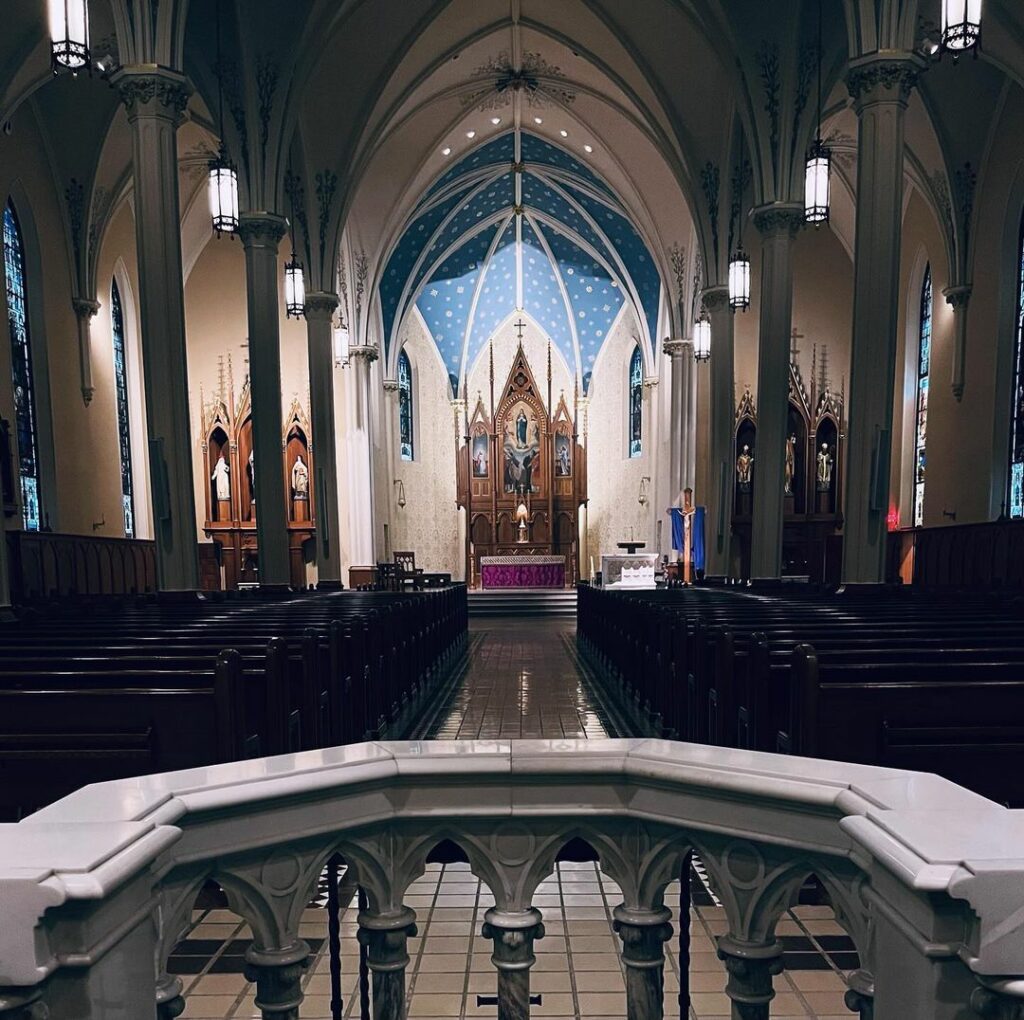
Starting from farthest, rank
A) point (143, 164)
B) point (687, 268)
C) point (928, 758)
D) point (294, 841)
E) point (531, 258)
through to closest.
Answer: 1. point (531, 258)
2. point (687, 268)
3. point (143, 164)
4. point (928, 758)
5. point (294, 841)

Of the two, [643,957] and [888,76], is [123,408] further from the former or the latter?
[643,957]

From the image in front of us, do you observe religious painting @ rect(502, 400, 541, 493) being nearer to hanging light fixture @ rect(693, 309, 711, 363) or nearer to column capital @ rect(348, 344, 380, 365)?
column capital @ rect(348, 344, 380, 365)

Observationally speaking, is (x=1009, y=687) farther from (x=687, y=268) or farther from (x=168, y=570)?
(x=687, y=268)

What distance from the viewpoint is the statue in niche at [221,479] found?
19578mm

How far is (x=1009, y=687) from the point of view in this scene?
11.0 ft

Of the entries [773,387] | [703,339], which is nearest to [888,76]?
[773,387]

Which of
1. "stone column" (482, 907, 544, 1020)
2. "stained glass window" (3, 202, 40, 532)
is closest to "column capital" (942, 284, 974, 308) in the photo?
"stone column" (482, 907, 544, 1020)

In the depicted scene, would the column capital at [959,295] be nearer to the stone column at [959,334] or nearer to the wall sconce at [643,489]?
the stone column at [959,334]

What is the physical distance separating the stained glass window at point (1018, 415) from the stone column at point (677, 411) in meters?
7.59

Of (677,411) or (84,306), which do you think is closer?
(84,306)

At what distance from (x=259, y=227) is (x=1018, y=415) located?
1327 cm

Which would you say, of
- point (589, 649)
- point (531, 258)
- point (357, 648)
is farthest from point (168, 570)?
point (531, 258)

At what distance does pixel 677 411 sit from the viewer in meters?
20.1

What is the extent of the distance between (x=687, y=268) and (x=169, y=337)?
15.0 metres
